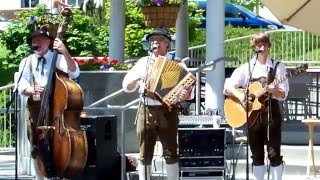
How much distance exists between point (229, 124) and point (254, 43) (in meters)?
1.00

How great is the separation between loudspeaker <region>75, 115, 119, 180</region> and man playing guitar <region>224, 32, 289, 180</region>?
1.58 m

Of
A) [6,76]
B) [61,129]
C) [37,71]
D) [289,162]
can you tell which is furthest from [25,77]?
[6,76]

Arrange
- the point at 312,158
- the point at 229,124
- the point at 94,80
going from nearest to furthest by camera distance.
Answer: the point at 229,124 → the point at 312,158 → the point at 94,80

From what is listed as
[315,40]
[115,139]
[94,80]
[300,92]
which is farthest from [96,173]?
[315,40]

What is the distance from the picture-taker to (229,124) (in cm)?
1077

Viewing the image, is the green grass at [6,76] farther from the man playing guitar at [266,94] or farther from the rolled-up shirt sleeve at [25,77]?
the man playing guitar at [266,94]

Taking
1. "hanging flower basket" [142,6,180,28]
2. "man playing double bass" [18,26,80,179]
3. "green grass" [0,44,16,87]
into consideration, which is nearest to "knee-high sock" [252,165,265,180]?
"man playing double bass" [18,26,80,179]

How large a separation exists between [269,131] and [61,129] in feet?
7.03

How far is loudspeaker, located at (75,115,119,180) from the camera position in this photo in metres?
11.0

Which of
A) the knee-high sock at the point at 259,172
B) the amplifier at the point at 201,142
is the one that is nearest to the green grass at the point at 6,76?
the amplifier at the point at 201,142

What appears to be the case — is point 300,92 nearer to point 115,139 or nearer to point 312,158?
point 312,158

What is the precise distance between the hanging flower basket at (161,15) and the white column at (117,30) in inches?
44.4

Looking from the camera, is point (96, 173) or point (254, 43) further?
point (96, 173)

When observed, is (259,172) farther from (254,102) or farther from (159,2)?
(159,2)
